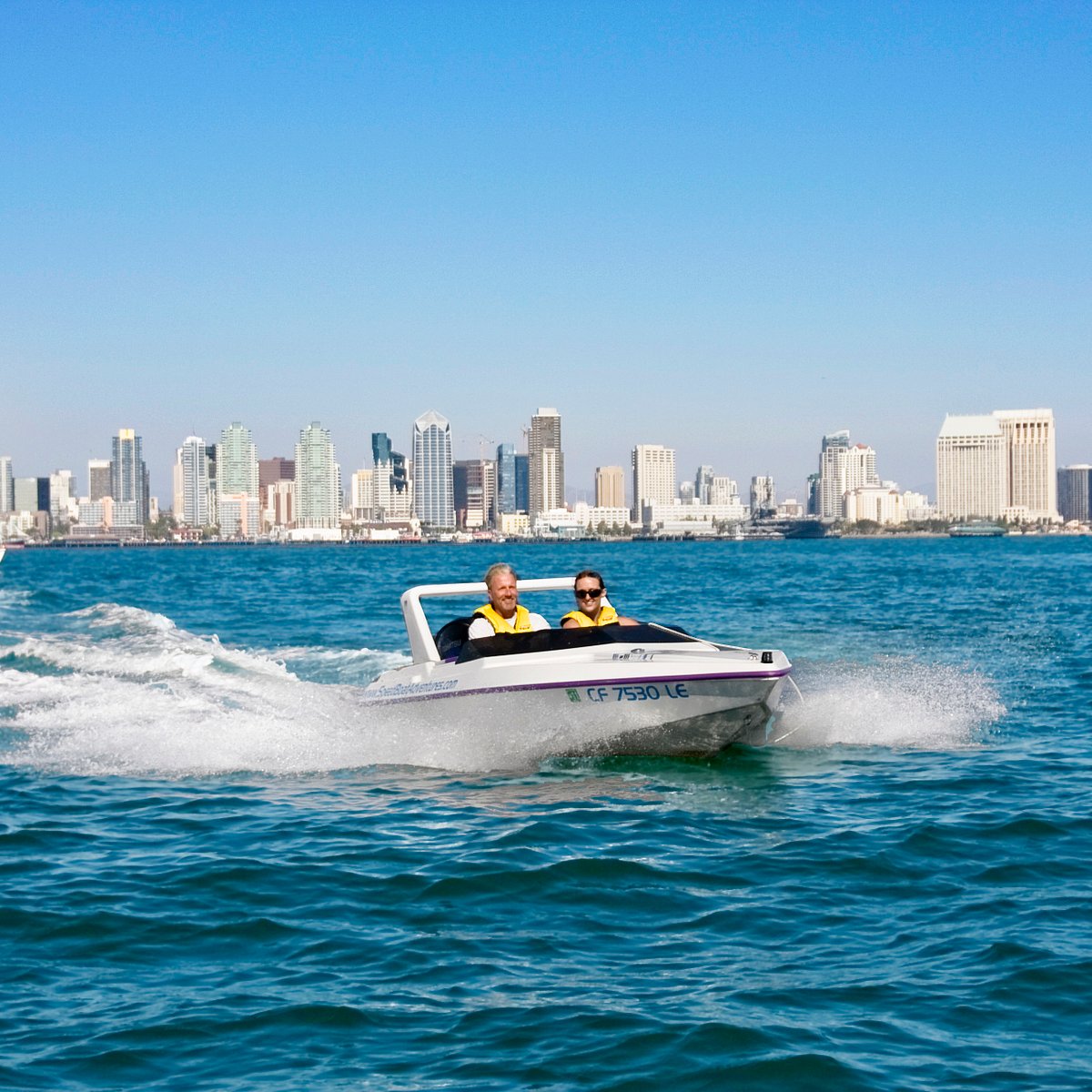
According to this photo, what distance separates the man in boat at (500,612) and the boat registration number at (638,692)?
42.5 inches

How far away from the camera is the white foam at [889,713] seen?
13.6 meters

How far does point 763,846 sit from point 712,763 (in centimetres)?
285

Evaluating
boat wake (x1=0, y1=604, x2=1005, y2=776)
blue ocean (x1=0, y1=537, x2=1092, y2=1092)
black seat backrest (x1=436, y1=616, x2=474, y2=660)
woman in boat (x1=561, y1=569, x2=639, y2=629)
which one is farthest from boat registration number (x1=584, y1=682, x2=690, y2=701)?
black seat backrest (x1=436, y1=616, x2=474, y2=660)

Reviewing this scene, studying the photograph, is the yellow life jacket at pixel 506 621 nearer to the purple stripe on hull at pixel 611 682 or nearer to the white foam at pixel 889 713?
the purple stripe on hull at pixel 611 682

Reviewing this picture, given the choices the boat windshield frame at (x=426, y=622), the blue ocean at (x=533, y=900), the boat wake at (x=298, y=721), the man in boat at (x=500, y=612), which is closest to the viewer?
the blue ocean at (x=533, y=900)

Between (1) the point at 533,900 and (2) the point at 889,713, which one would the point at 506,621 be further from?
(1) the point at 533,900

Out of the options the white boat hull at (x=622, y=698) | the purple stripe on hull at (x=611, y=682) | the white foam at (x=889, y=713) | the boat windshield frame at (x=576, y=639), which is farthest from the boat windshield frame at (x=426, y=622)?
the white foam at (x=889, y=713)

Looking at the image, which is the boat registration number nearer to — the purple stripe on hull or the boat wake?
the purple stripe on hull

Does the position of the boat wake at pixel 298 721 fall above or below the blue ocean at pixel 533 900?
above

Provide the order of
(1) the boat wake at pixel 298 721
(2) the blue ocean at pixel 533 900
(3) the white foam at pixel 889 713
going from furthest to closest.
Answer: (3) the white foam at pixel 889 713, (1) the boat wake at pixel 298 721, (2) the blue ocean at pixel 533 900

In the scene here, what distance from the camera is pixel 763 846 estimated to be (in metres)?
9.40

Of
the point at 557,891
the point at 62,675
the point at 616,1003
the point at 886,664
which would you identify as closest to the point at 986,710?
the point at 886,664

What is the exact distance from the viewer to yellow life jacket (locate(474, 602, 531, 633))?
1291 cm

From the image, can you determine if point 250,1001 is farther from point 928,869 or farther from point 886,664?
point 886,664
